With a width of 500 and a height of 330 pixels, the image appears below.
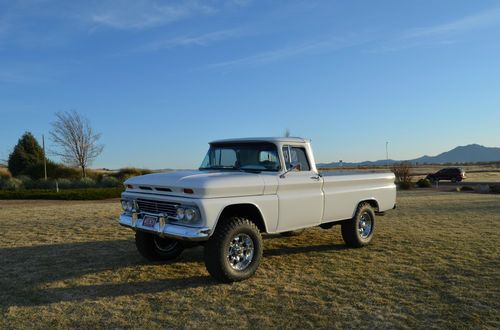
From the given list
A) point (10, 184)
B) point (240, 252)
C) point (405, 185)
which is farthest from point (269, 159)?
point (10, 184)

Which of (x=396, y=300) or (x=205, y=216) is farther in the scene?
(x=205, y=216)

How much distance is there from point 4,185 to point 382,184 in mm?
24584

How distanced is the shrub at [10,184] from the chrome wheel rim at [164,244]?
2221cm

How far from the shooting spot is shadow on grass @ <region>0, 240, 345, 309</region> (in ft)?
17.8

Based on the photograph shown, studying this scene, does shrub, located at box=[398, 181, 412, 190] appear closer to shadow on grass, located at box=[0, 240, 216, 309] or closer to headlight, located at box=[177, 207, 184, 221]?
shadow on grass, located at box=[0, 240, 216, 309]

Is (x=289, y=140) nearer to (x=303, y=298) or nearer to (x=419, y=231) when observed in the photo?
(x=303, y=298)

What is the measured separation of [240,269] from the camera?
6.00 meters

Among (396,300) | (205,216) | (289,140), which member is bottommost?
(396,300)

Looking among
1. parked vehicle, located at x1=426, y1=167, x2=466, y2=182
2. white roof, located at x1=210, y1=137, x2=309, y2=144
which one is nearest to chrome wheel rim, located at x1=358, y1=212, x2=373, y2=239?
white roof, located at x1=210, y1=137, x2=309, y2=144

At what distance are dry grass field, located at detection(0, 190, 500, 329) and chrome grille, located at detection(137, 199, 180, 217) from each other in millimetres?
945

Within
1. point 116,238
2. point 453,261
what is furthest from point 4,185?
point 453,261

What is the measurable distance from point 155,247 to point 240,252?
1824 mm

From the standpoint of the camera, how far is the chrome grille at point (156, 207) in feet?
19.0

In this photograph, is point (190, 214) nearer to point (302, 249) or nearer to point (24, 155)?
point (302, 249)
